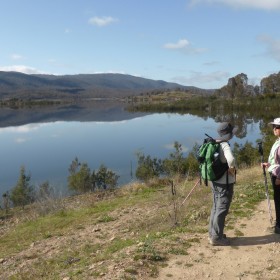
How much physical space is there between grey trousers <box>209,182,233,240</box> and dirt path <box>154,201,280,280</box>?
28 centimetres

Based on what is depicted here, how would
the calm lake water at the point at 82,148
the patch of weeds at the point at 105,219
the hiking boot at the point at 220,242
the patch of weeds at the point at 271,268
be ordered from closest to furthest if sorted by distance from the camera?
the patch of weeds at the point at 271,268
the hiking boot at the point at 220,242
the patch of weeds at the point at 105,219
the calm lake water at the point at 82,148

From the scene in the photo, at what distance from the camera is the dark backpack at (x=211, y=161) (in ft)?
20.1

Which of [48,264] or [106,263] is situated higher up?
[106,263]

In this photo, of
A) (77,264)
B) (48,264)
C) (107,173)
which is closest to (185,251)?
(77,264)

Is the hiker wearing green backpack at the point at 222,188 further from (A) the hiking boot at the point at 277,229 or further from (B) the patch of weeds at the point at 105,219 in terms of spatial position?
(B) the patch of weeds at the point at 105,219

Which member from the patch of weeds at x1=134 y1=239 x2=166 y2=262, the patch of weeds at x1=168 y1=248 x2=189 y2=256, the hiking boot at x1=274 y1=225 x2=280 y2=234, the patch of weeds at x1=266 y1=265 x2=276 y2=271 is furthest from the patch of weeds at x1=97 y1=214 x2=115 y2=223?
the patch of weeds at x1=266 y1=265 x2=276 y2=271

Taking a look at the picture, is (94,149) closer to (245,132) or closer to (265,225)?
(245,132)

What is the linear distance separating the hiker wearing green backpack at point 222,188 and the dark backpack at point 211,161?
0.05 metres

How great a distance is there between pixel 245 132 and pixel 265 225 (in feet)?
211

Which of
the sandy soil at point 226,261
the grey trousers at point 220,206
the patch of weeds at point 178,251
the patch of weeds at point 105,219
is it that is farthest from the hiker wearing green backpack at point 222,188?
the patch of weeds at point 105,219

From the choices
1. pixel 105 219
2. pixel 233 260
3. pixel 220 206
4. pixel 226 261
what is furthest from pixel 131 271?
pixel 105 219

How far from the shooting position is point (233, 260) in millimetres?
6004

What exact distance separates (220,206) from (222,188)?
31cm

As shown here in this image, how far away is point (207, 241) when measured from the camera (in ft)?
22.1
